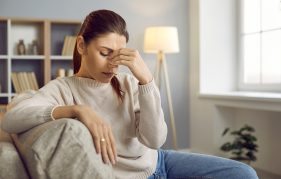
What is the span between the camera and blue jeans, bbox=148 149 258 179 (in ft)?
4.12

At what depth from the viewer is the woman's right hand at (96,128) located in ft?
3.16

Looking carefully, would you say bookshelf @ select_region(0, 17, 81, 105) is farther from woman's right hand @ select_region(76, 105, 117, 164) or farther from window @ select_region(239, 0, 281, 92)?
woman's right hand @ select_region(76, 105, 117, 164)

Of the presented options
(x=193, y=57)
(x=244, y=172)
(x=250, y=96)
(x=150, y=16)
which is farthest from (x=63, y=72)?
→ (x=244, y=172)

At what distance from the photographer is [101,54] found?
4.19 feet

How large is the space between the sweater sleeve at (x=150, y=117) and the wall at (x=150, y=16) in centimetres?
284

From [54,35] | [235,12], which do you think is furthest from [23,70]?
[235,12]

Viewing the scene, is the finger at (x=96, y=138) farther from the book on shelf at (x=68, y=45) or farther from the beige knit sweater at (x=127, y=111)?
the book on shelf at (x=68, y=45)

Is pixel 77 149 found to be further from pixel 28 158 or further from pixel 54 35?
pixel 54 35

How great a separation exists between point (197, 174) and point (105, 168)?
464 millimetres

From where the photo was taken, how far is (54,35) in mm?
3947

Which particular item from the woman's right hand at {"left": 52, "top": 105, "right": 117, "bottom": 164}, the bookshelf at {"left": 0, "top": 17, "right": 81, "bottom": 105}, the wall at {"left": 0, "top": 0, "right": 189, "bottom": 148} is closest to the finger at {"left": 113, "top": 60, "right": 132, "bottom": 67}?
the woman's right hand at {"left": 52, "top": 105, "right": 117, "bottom": 164}

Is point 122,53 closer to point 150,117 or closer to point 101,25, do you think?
point 101,25

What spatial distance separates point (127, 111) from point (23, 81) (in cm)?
257

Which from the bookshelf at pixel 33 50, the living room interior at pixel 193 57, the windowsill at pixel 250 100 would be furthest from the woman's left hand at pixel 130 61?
the bookshelf at pixel 33 50
